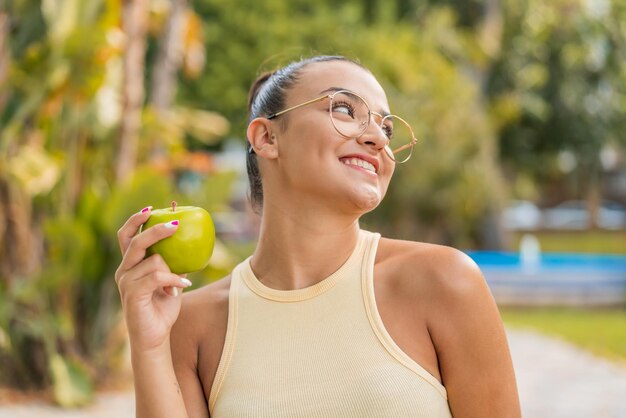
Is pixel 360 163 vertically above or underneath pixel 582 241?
underneath

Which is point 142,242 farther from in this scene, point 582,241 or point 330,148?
point 582,241

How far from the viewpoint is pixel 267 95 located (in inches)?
87.4

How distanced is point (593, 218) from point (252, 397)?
37822 millimetres

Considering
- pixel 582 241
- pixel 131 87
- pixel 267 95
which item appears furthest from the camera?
pixel 582 241

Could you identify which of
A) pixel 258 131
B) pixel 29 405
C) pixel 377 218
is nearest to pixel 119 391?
pixel 29 405

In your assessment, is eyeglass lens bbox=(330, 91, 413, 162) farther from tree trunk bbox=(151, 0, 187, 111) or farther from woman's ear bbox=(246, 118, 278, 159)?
tree trunk bbox=(151, 0, 187, 111)

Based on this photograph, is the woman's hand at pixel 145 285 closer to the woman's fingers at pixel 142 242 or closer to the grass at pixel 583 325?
the woman's fingers at pixel 142 242

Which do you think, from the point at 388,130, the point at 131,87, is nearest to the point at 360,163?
the point at 388,130

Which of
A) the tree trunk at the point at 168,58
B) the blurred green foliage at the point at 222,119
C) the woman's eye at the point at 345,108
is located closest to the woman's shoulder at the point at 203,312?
the woman's eye at the point at 345,108

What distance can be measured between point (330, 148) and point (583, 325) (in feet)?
40.0

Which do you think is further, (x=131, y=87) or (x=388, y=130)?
(x=131, y=87)

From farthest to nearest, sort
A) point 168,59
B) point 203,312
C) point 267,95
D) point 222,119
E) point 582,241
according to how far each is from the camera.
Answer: point 582,241, point 222,119, point 168,59, point 267,95, point 203,312

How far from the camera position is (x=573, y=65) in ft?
79.2

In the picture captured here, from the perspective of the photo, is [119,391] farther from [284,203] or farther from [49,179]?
[284,203]
